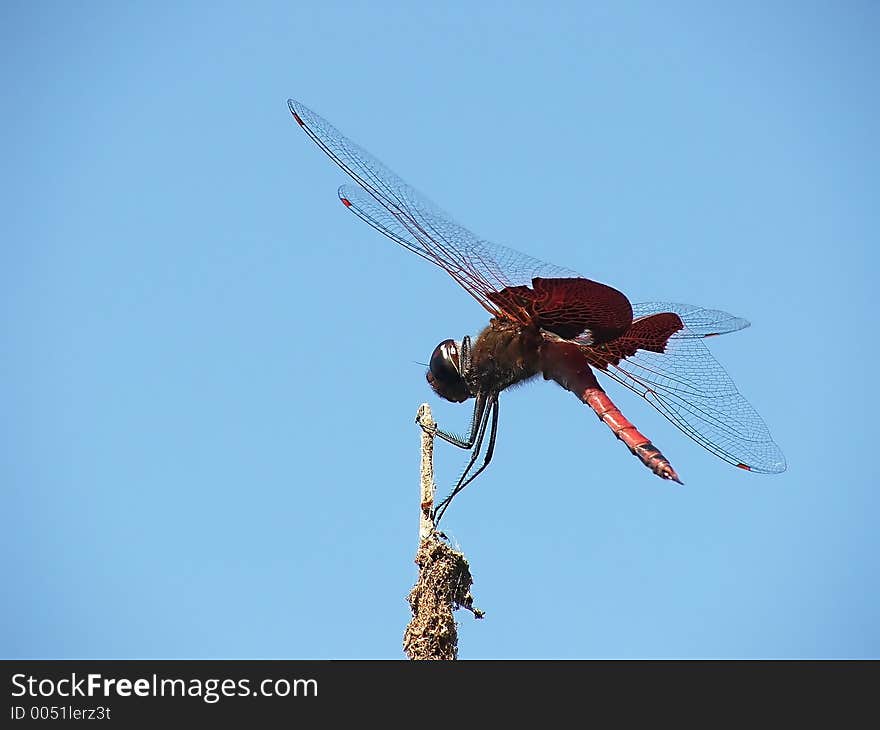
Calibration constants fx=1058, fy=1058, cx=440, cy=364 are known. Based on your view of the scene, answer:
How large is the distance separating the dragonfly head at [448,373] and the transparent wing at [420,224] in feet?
1.20

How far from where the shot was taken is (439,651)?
4613 mm

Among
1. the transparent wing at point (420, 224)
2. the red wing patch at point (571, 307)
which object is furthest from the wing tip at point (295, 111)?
the red wing patch at point (571, 307)

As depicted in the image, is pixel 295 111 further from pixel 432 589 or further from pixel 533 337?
pixel 432 589

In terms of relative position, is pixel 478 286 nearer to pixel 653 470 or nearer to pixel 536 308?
pixel 536 308

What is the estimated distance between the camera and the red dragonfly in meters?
5.96

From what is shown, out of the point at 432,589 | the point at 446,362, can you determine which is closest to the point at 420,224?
the point at 446,362

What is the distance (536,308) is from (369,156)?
4.40 feet

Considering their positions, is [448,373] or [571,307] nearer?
[571,307]

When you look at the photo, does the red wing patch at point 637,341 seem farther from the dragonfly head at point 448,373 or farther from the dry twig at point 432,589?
the dry twig at point 432,589

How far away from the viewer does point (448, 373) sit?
6285 millimetres

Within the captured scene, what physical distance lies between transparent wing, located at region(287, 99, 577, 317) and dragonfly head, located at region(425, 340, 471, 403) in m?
0.36

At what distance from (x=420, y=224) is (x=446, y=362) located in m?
0.82
